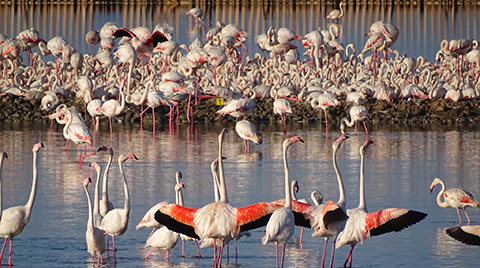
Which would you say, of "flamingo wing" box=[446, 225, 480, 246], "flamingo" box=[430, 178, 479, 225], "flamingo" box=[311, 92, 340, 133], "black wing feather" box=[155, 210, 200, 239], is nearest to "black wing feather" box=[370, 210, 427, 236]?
"flamingo wing" box=[446, 225, 480, 246]

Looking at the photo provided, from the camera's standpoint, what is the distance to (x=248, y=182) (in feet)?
32.6

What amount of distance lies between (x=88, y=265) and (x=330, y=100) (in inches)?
344

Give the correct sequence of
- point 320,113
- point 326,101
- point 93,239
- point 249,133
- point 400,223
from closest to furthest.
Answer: point 400,223
point 93,239
point 249,133
point 326,101
point 320,113

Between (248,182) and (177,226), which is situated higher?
(248,182)

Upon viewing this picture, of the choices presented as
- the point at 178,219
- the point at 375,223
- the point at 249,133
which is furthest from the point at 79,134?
the point at 375,223

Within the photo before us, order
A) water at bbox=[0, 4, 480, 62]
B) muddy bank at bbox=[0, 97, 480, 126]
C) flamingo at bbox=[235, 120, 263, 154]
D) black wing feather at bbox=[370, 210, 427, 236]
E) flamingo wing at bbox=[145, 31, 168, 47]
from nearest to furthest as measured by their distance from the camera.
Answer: black wing feather at bbox=[370, 210, 427, 236]
flamingo at bbox=[235, 120, 263, 154]
muddy bank at bbox=[0, 97, 480, 126]
flamingo wing at bbox=[145, 31, 168, 47]
water at bbox=[0, 4, 480, 62]

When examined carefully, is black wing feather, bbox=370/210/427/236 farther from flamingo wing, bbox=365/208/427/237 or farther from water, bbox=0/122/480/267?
water, bbox=0/122/480/267

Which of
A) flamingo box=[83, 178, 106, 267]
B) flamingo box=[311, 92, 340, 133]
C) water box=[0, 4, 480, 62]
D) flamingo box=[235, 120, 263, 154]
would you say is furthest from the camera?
water box=[0, 4, 480, 62]

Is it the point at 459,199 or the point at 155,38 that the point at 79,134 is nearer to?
the point at 459,199

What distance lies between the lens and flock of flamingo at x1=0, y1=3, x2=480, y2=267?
636 centimetres

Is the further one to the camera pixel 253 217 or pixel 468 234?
pixel 253 217

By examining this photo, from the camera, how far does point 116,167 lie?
1107 centimetres

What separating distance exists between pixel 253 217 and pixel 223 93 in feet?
33.1

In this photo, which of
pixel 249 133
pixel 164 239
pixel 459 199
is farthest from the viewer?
pixel 249 133
